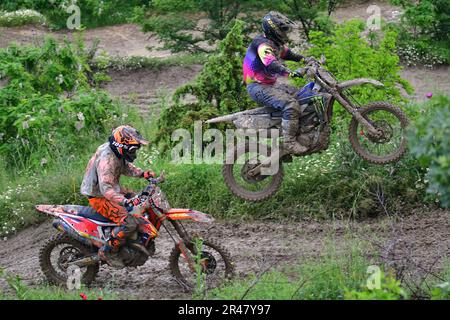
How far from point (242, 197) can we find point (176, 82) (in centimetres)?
771

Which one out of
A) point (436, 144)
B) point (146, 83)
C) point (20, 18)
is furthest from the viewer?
point (20, 18)

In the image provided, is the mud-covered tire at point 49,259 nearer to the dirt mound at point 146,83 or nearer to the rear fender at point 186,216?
the rear fender at point 186,216

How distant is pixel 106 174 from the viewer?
10273mm

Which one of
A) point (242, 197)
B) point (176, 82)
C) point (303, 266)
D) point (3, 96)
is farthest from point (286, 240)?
point (176, 82)

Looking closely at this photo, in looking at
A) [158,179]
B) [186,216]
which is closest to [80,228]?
[158,179]

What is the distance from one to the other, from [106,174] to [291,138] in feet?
8.35

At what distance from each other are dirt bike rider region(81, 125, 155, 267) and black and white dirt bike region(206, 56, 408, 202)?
6.57 feet

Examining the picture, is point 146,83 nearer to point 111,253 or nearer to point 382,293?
point 111,253

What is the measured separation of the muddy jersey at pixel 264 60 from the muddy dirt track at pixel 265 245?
1907 mm

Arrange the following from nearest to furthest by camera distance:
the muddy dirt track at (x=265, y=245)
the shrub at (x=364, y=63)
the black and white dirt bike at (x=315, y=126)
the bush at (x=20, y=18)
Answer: the muddy dirt track at (x=265, y=245), the black and white dirt bike at (x=315, y=126), the shrub at (x=364, y=63), the bush at (x=20, y=18)

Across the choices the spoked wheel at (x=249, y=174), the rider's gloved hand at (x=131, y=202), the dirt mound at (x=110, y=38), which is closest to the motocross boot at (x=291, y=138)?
the spoked wheel at (x=249, y=174)

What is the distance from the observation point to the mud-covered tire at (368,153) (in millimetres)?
11633
